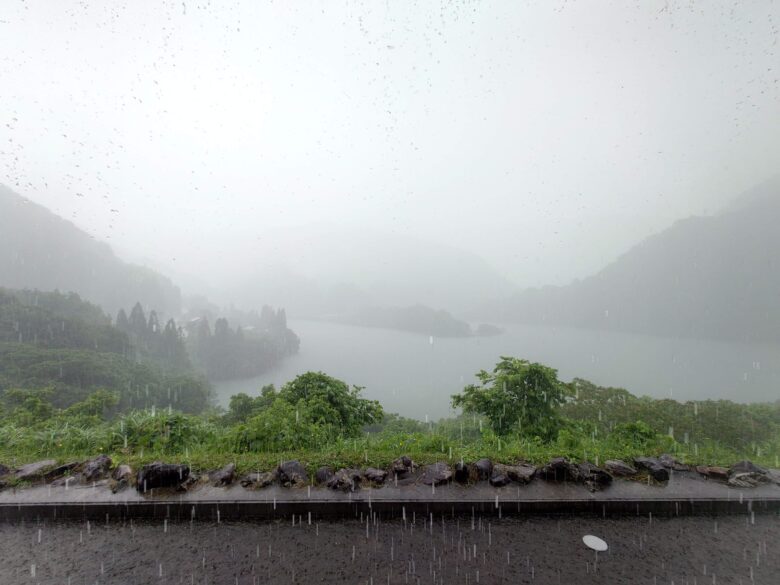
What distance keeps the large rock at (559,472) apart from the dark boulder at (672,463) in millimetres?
1284

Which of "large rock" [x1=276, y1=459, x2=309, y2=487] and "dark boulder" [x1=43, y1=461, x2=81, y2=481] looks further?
"dark boulder" [x1=43, y1=461, x2=81, y2=481]

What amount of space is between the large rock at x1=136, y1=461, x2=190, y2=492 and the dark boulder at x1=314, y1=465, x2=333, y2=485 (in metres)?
1.41

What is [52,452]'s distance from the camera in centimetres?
459

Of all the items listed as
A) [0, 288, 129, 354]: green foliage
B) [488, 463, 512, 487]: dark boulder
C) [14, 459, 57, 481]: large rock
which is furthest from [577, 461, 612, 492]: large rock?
[0, 288, 129, 354]: green foliage

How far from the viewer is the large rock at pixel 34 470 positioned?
3.73 metres

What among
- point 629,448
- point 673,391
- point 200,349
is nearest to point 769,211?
point 673,391

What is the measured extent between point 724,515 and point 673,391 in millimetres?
80995

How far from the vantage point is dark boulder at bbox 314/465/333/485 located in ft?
12.2

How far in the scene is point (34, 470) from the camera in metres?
3.83

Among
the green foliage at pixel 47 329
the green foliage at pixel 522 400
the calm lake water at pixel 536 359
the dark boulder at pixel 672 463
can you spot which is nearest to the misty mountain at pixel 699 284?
the calm lake water at pixel 536 359

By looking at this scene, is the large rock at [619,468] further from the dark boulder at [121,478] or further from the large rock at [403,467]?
the dark boulder at [121,478]

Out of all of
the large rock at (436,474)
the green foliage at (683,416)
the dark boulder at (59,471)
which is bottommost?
the green foliage at (683,416)

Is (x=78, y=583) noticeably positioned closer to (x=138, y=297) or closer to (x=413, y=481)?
(x=413, y=481)

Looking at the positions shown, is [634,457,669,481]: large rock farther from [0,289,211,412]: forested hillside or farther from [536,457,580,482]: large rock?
[0,289,211,412]: forested hillside
